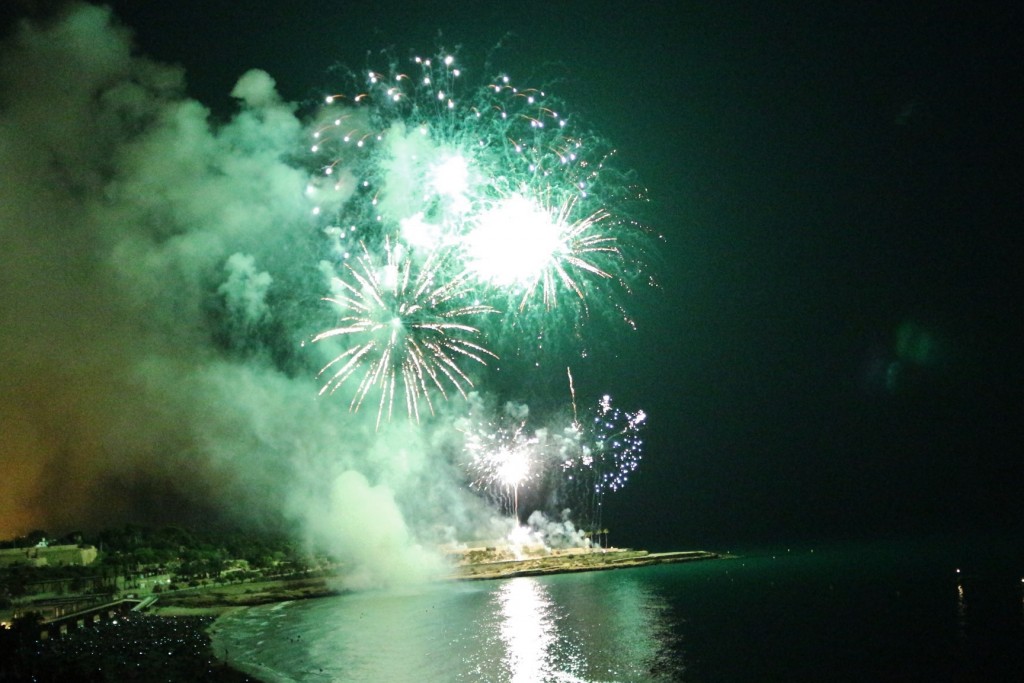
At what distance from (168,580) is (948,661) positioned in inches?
2864

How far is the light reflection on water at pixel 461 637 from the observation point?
109ft

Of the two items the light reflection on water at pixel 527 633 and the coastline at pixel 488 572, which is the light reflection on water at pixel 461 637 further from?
the coastline at pixel 488 572

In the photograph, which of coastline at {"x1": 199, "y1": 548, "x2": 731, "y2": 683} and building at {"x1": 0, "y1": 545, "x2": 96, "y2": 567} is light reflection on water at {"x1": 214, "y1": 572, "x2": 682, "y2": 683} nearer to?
coastline at {"x1": 199, "y1": 548, "x2": 731, "y2": 683}

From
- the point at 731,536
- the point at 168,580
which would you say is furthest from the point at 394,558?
the point at 731,536

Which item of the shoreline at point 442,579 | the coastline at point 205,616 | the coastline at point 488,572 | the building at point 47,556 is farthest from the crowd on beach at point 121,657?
the building at point 47,556

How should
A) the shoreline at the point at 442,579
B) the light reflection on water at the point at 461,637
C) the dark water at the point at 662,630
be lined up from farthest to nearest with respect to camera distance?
the shoreline at the point at 442,579
the light reflection on water at the point at 461,637
the dark water at the point at 662,630

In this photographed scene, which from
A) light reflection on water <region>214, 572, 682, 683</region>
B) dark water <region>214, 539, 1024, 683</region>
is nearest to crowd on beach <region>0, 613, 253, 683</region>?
light reflection on water <region>214, 572, 682, 683</region>

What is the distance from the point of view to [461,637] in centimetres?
4303

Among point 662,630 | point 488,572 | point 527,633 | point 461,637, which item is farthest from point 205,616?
point 488,572

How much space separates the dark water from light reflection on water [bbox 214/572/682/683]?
0.13 metres

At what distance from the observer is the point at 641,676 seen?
102 ft

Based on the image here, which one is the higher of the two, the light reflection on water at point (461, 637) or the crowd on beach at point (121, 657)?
the crowd on beach at point (121, 657)

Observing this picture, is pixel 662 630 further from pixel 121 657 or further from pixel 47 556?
pixel 47 556

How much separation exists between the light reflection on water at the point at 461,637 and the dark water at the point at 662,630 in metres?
0.13
